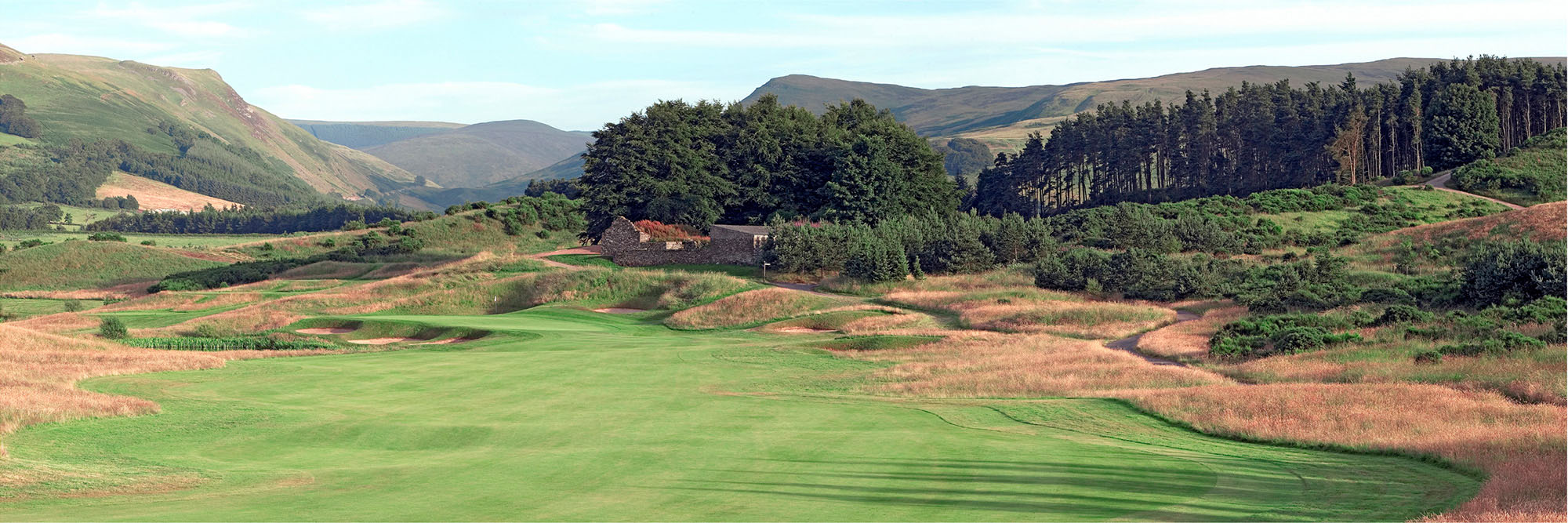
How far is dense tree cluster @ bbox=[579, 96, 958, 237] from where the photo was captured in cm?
8569

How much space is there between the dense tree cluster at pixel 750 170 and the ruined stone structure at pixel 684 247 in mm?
5609

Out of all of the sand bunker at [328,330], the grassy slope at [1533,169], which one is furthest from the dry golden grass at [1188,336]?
the grassy slope at [1533,169]

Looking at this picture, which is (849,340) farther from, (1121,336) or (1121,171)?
(1121,171)

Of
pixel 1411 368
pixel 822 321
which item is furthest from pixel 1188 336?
pixel 822 321

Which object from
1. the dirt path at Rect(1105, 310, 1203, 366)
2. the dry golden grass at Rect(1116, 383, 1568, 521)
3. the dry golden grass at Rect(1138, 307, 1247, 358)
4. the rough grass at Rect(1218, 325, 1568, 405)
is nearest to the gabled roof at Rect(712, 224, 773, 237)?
the dirt path at Rect(1105, 310, 1203, 366)

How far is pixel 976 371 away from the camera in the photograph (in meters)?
30.6

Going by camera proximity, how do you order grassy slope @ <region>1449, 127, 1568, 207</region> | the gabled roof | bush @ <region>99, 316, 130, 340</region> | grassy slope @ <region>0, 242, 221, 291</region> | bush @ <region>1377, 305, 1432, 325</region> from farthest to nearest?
grassy slope @ <region>0, 242, 221, 291</region>
grassy slope @ <region>1449, 127, 1568, 207</region>
the gabled roof
bush @ <region>99, 316, 130, 340</region>
bush @ <region>1377, 305, 1432, 325</region>

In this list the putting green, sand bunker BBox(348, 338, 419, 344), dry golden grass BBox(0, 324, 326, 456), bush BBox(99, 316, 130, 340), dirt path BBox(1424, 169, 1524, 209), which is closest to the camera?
the putting green

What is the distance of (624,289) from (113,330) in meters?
25.4

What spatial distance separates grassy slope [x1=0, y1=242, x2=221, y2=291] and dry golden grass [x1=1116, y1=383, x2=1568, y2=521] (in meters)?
88.7

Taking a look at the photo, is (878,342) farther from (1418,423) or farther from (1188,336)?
(1418,423)

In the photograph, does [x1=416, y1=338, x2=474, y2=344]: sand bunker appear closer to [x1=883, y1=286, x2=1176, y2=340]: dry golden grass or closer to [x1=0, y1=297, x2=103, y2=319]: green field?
[x1=883, y1=286, x2=1176, y2=340]: dry golden grass

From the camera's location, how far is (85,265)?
298 feet

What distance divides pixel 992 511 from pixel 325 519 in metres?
8.41
